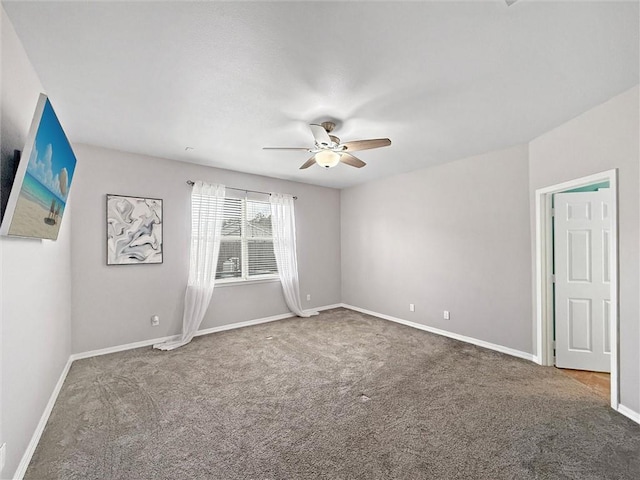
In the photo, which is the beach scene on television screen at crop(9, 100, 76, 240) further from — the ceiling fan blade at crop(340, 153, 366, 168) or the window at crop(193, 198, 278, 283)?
the window at crop(193, 198, 278, 283)

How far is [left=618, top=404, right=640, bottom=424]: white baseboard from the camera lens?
213 cm

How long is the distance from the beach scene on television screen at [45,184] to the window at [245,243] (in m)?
2.60

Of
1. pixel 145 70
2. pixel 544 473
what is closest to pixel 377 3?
pixel 145 70

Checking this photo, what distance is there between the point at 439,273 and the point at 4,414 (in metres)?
4.49

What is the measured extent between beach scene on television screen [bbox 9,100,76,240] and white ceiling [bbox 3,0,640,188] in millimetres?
586

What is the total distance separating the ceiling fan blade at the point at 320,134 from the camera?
2553 mm

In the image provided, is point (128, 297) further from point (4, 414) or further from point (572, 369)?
point (572, 369)

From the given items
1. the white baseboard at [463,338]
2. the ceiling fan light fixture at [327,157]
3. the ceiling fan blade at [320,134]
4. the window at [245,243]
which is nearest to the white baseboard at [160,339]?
the window at [245,243]

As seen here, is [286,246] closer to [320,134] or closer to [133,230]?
[133,230]

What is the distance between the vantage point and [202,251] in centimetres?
424

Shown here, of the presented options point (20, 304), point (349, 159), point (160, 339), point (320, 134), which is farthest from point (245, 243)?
point (20, 304)

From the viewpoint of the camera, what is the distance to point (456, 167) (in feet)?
13.4

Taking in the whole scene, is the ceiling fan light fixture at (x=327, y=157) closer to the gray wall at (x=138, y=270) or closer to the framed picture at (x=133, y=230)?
the gray wall at (x=138, y=270)

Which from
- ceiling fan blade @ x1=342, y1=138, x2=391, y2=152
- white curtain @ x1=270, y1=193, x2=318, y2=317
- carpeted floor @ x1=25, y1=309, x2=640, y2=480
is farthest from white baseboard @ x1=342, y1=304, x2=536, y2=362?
ceiling fan blade @ x1=342, y1=138, x2=391, y2=152
